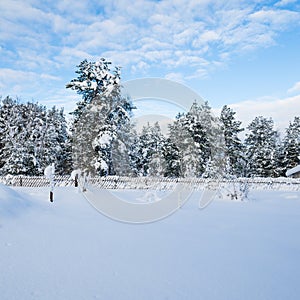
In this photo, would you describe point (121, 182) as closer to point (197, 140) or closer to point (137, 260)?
point (197, 140)

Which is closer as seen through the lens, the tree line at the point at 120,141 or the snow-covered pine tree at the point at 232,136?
the tree line at the point at 120,141

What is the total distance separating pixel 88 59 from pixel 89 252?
2151 centimetres

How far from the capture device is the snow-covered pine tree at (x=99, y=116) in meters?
21.0

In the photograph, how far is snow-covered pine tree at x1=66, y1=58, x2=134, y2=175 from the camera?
21.0 m

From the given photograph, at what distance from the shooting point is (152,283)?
293 centimetres

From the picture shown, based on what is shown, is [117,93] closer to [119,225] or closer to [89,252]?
[119,225]

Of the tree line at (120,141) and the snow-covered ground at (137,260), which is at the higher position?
the tree line at (120,141)

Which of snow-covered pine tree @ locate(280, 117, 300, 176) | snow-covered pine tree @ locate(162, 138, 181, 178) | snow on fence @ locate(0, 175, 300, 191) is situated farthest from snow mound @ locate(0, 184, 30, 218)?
snow-covered pine tree @ locate(280, 117, 300, 176)

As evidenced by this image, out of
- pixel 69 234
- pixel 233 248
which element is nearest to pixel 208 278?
pixel 233 248

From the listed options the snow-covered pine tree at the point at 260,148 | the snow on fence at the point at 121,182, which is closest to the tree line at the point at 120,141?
the snow-covered pine tree at the point at 260,148

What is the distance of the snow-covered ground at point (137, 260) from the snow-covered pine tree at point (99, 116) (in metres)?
15.3

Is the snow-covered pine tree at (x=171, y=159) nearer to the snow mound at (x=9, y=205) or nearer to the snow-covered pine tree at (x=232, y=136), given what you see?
the snow-covered pine tree at (x=232, y=136)

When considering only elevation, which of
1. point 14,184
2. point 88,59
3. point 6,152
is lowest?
point 14,184

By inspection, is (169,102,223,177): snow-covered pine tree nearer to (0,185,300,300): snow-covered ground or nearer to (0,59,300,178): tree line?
(0,59,300,178): tree line
